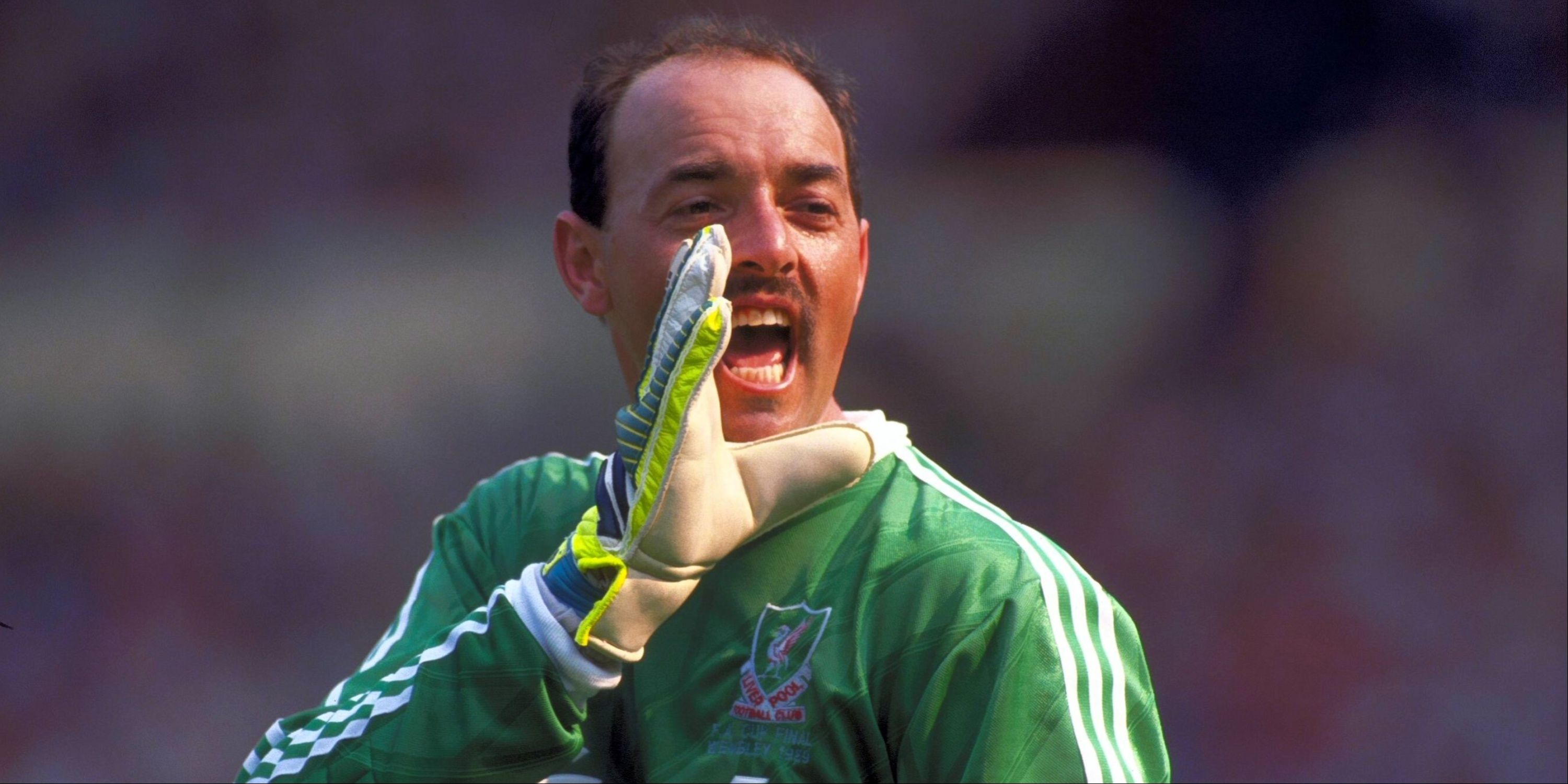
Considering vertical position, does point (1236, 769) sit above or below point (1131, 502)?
below

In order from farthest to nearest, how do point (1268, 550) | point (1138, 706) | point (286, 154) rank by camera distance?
point (286, 154) < point (1268, 550) < point (1138, 706)

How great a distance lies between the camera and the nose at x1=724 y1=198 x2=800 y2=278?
1.82 m

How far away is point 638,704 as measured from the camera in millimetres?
1791

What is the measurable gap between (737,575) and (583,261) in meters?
0.56

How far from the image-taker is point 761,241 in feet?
5.98

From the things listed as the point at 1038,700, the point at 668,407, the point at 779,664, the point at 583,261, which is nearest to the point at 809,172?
the point at 583,261

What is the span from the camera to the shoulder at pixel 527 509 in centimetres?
209

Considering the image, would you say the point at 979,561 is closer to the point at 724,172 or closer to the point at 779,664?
the point at 779,664

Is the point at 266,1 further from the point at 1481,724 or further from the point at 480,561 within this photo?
the point at 1481,724

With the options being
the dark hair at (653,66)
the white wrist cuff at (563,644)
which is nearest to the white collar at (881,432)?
the dark hair at (653,66)

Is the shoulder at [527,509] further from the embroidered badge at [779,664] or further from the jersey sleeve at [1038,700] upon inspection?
the jersey sleeve at [1038,700]

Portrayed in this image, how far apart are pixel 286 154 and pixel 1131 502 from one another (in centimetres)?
281

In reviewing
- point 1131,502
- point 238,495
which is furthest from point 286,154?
point 1131,502

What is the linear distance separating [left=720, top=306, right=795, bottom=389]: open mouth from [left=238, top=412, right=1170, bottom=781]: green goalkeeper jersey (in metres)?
0.13
